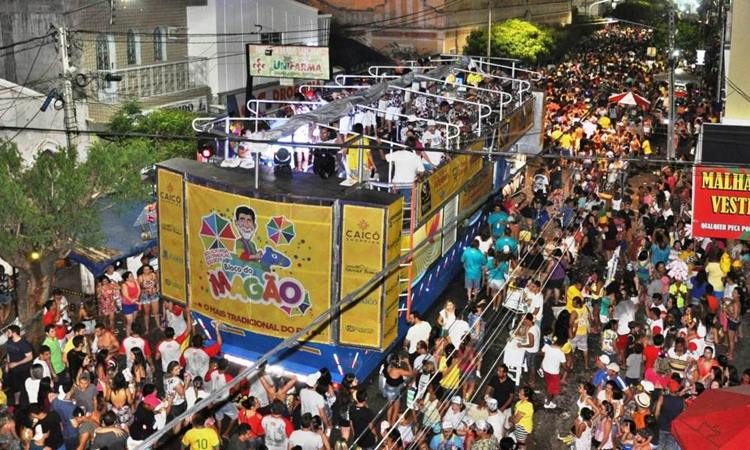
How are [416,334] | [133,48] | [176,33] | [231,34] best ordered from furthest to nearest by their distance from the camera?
[231,34]
[176,33]
[133,48]
[416,334]

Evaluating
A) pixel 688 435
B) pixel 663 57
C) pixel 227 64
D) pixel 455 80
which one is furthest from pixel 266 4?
pixel 663 57

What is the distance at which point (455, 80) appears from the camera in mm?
23906

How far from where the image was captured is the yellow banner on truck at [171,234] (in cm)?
1400

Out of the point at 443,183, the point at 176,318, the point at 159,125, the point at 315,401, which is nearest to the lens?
the point at 315,401

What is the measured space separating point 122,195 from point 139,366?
Answer: 4083mm

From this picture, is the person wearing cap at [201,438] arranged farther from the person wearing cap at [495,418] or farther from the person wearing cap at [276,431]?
the person wearing cap at [495,418]

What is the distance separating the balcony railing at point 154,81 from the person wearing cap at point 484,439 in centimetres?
1680

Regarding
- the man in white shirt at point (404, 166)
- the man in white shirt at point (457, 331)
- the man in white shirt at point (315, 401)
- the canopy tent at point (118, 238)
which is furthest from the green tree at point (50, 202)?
the man in white shirt at point (457, 331)

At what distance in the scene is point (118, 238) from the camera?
55.5 feet

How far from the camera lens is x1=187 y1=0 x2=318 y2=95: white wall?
28062 mm

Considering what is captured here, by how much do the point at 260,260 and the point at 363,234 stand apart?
164 centimetres

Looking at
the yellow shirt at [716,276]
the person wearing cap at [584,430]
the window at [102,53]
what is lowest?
the person wearing cap at [584,430]

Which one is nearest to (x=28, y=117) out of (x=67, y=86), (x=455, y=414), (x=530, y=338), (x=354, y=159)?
(x=67, y=86)

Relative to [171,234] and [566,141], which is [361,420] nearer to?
A: [171,234]
